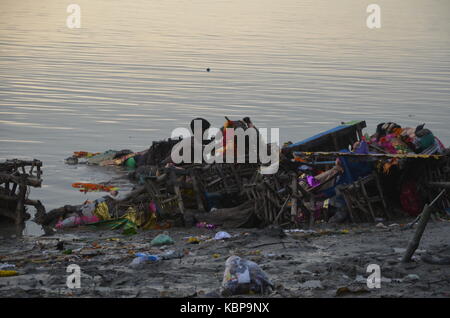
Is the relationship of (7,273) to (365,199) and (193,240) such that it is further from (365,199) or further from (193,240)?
(365,199)

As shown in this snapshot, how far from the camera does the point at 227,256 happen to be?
400 inches

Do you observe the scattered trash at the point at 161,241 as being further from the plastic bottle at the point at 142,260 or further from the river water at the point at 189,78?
the river water at the point at 189,78

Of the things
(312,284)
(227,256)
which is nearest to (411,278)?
(312,284)

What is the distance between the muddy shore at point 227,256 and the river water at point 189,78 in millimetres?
3035

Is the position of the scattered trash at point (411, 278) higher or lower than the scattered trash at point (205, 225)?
lower

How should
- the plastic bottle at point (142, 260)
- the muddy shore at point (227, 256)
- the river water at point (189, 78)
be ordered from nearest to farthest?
the muddy shore at point (227, 256) < the plastic bottle at point (142, 260) < the river water at point (189, 78)

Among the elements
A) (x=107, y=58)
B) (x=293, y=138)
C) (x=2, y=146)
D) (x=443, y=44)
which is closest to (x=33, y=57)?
(x=107, y=58)

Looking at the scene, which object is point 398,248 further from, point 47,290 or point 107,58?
point 107,58

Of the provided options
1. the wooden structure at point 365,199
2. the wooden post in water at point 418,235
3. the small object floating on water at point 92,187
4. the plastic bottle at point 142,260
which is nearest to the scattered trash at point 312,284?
the wooden post in water at point 418,235

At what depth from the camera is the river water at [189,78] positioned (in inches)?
891

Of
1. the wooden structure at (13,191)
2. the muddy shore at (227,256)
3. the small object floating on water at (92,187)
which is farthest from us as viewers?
the small object floating on water at (92,187)

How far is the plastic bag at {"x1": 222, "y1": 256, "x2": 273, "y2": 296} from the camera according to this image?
27.1 ft

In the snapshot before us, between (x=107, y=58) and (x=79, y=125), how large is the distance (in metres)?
12.7
